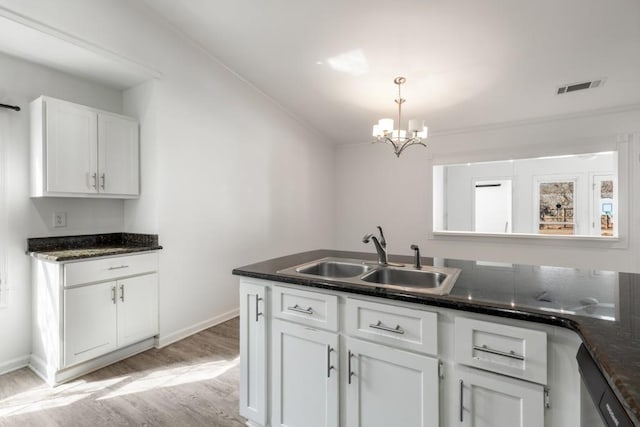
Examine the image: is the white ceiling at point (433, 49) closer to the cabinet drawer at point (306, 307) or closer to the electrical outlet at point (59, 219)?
the electrical outlet at point (59, 219)

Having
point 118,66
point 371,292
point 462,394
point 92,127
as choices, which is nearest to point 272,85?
point 118,66

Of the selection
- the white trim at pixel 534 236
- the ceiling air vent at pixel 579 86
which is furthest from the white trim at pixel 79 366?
the ceiling air vent at pixel 579 86

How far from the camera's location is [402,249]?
541 cm

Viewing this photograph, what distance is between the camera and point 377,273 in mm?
1943

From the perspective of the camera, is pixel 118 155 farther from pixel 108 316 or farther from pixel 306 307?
pixel 306 307

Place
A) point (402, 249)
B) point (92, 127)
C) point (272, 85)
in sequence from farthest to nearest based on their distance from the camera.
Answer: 1. point (402, 249)
2. point (272, 85)
3. point (92, 127)

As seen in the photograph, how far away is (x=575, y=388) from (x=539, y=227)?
6.48 m

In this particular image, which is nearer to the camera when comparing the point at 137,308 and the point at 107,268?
the point at 107,268

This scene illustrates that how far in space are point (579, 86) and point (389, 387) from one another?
4.04 meters


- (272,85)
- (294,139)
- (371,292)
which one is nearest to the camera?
(371,292)

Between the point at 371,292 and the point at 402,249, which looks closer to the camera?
the point at 371,292

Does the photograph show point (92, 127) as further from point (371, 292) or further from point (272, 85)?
point (371, 292)

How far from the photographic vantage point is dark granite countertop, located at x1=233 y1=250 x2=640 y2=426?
0.77 metres

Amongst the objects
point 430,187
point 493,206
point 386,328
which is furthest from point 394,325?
point 493,206
